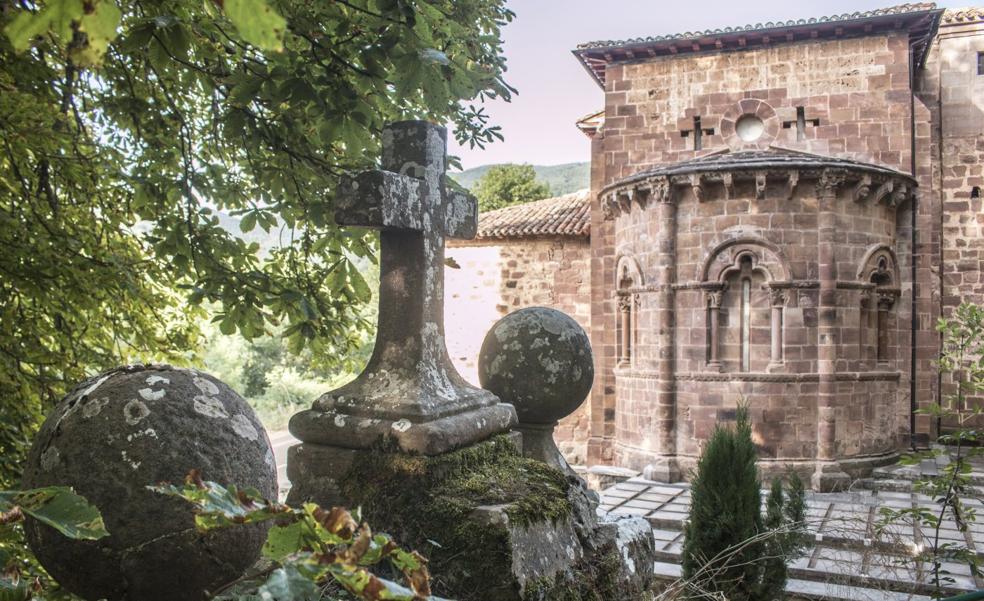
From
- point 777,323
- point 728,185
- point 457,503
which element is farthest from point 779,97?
point 457,503

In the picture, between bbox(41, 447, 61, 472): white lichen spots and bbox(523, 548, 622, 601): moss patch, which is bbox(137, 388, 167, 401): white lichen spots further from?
bbox(523, 548, 622, 601): moss patch

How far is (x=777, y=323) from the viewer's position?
1103 cm

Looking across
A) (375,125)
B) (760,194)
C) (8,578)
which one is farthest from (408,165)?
(760,194)

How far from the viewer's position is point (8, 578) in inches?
51.4

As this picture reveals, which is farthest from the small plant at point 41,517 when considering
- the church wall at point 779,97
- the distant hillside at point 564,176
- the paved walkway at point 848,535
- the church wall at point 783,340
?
the distant hillside at point 564,176

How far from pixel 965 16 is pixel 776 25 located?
156 inches

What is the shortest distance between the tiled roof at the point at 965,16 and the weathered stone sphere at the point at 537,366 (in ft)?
44.7

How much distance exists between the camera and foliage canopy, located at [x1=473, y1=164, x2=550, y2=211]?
30234 millimetres

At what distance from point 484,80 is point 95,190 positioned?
239 centimetres

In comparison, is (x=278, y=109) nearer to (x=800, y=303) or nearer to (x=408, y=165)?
(x=408, y=165)

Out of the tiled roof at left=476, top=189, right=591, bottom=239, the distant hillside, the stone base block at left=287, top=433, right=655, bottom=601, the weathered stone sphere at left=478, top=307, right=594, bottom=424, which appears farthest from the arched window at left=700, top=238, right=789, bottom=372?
the distant hillside

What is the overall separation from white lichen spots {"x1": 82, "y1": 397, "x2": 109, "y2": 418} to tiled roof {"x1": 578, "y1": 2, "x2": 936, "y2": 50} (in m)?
12.9

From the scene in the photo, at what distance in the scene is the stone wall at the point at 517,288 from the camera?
15.3 m

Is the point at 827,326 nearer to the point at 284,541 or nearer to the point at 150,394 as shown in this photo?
the point at 150,394
